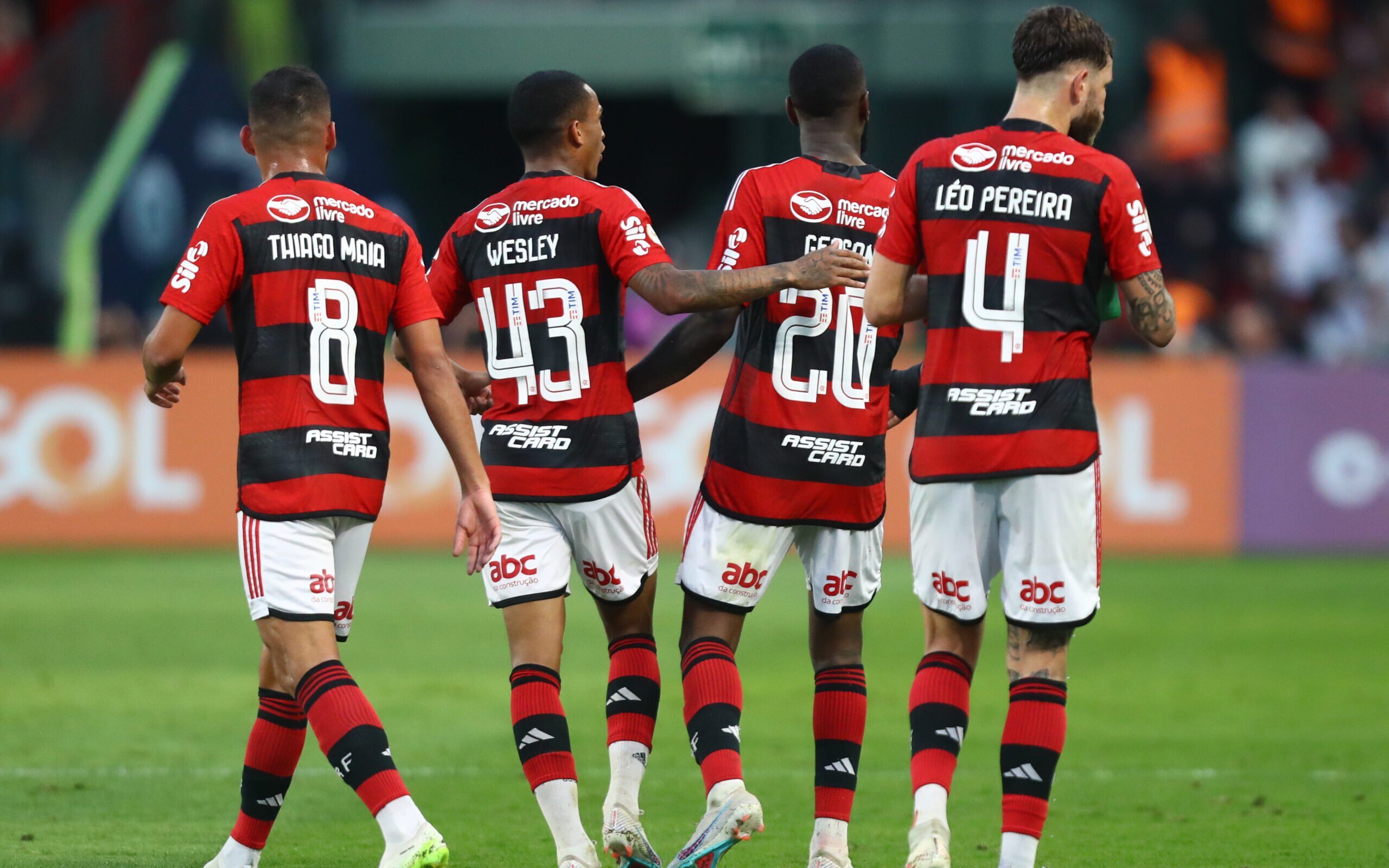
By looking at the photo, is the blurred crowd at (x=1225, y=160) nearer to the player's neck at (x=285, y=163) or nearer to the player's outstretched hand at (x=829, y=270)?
the player's neck at (x=285, y=163)

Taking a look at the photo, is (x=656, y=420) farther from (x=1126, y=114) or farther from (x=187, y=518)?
(x=1126, y=114)

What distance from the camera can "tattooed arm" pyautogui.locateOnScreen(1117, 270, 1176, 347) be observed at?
4.94 metres

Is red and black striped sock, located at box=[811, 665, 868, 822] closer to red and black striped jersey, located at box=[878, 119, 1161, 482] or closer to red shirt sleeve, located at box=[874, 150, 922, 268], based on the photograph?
red and black striped jersey, located at box=[878, 119, 1161, 482]

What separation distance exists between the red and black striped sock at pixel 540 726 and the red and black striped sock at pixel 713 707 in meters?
0.38

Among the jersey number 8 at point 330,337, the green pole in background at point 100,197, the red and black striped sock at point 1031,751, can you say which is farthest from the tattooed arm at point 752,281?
the green pole in background at point 100,197

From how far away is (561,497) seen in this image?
5527 mm

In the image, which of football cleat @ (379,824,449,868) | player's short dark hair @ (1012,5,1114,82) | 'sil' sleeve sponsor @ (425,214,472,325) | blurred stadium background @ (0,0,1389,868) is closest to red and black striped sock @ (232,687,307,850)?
blurred stadium background @ (0,0,1389,868)

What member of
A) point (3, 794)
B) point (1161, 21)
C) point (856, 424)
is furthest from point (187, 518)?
point (1161, 21)

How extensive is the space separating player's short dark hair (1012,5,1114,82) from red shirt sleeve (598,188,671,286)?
1.20 meters

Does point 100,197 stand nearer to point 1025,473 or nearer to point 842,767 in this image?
point 842,767

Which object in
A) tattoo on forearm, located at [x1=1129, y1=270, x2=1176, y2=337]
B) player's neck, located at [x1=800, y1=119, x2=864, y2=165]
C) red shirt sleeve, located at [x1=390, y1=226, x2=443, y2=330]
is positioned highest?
player's neck, located at [x1=800, y1=119, x2=864, y2=165]

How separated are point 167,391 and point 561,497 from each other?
122cm

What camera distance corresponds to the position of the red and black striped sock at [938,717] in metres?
5.10

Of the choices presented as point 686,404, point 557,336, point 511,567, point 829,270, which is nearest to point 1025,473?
point 829,270
